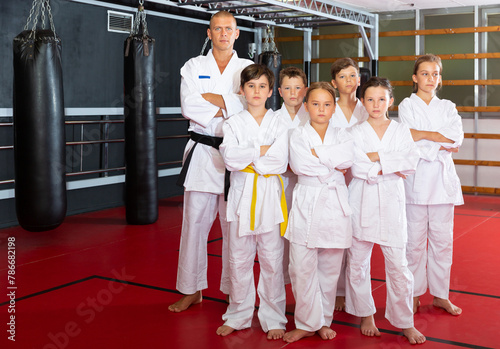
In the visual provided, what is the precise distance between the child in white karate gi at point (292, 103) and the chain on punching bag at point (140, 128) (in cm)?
282

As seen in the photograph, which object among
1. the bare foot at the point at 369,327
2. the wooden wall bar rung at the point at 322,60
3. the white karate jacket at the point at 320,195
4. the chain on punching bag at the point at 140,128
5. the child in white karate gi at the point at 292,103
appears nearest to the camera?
the white karate jacket at the point at 320,195

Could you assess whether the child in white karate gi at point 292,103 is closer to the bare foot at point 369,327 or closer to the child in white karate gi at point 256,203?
the child in white karate gi at point 256,203

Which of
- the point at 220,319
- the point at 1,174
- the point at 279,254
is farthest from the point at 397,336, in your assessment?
the point at 1,174

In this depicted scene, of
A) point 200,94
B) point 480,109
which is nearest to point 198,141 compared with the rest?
point 200,94

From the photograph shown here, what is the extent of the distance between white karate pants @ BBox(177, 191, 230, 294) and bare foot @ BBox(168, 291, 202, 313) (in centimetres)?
5

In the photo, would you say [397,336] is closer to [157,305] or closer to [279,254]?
[279,254]

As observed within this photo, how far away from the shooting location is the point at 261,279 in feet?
9.98

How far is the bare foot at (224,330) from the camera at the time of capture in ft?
9.85

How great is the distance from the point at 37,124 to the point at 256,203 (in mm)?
2237

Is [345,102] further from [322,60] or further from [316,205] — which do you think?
[322,60]

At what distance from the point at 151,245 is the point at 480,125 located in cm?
535

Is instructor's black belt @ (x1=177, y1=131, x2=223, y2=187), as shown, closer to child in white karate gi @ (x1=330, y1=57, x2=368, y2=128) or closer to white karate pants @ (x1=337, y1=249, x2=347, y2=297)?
child in white karate gi @ (x1=330, y1=57, x2=368, y2=128)

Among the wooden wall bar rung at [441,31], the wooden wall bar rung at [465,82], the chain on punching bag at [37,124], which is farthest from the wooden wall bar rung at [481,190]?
the chain on punching bag at [37,124]

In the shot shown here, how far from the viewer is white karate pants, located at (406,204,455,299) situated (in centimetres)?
334
